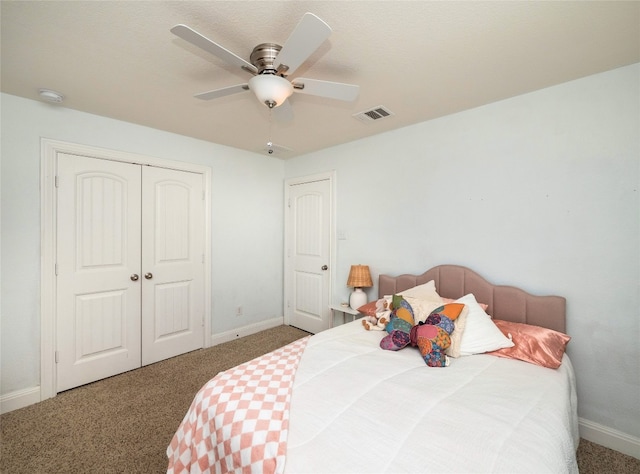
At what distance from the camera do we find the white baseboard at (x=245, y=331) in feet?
11.4

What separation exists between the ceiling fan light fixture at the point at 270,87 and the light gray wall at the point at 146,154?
1959 millimetres

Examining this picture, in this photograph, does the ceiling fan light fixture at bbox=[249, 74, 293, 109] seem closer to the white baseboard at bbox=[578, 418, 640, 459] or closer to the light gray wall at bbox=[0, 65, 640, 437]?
the light gray wall at bbox=[0, 65, 640, 437]

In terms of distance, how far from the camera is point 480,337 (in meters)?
1.86

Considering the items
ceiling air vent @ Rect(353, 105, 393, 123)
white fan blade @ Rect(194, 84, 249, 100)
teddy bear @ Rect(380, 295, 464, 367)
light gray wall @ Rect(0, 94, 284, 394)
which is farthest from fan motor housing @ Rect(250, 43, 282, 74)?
light gray wall @ Rect(0, 94, 284, 394)

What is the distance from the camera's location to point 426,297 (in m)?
2.33

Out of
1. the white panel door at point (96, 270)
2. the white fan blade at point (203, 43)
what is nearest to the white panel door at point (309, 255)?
the white panel door at point (96, 270)

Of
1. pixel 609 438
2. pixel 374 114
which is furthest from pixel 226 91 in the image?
pixel 609 438

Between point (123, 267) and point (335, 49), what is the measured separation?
105 inches

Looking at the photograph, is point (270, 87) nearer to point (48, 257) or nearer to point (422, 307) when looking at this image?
point (422, 307)

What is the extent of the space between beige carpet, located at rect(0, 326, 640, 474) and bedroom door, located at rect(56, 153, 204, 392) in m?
0.28

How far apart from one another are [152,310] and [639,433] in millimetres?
3944

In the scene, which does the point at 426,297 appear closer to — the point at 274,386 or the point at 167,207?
the point at 274,386

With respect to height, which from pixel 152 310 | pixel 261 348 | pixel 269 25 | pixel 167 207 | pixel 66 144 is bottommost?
pixel 261 348

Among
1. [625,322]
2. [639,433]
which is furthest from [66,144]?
[639,433]
